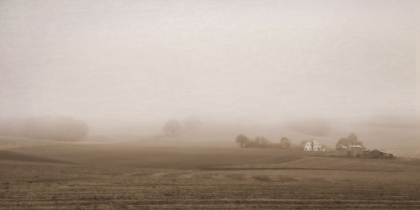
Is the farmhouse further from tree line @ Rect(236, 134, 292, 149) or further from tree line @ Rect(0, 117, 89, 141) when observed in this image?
tree line @ Rect(0, 117, 89, 141)

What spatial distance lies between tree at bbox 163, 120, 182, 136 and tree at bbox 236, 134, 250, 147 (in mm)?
1852

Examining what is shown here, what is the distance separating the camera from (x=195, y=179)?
36.2ft

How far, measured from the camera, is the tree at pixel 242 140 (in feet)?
44.3

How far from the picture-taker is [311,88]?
1381 centimetres

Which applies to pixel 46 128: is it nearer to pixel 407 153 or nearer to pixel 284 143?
pixel 284 143

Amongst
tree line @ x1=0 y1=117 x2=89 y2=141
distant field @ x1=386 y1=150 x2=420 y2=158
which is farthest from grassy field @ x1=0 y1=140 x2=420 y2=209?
tree line @ x1=0 y1=117 x2=89 y2=141

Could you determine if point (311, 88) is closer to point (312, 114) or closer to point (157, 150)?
point (312, 114)

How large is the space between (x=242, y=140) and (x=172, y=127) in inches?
87.8

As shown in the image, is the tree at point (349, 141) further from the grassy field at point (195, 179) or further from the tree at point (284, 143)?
the tree at point (284, 143)

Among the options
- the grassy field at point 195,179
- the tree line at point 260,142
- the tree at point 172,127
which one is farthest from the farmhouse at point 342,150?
the tree at point 172,127

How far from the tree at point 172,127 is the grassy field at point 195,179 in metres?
0.56

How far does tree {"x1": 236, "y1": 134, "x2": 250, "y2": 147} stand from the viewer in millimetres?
13504

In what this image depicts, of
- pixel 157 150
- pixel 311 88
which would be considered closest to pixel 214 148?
pixel 157 150

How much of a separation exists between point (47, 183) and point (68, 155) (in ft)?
10.8
